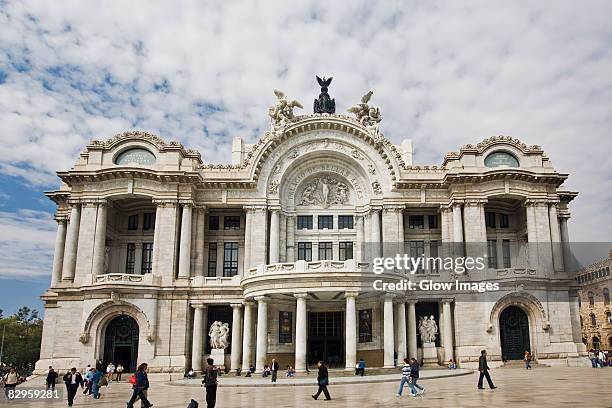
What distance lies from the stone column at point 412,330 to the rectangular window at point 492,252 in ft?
30.1

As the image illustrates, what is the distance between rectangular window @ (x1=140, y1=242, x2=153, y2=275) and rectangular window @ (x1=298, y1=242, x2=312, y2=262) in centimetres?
1393


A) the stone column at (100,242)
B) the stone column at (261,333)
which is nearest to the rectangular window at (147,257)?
the stone column at (100,242)

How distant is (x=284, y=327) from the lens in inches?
1848

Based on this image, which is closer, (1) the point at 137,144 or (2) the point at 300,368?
(2) the point at 300,368

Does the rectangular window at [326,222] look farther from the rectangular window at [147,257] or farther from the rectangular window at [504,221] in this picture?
the rectangular window at [504,221]

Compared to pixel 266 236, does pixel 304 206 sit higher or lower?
higher

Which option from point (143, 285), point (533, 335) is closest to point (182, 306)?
point (143, 285)

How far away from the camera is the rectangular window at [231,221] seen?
173ft

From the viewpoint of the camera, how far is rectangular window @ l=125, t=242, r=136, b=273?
51500 millimetres

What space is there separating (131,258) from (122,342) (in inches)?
354

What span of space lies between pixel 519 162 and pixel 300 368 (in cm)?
2749

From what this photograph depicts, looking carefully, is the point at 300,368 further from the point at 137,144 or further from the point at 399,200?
the point at 137,144

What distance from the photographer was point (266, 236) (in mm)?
50125

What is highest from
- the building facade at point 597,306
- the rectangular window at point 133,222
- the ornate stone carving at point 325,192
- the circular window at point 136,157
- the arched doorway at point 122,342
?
the circular window at point 136,157
